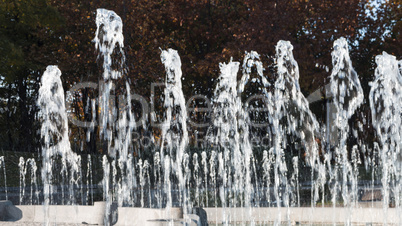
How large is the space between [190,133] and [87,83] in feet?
20.5

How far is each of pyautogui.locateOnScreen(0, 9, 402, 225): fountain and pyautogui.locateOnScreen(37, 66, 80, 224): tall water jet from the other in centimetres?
8

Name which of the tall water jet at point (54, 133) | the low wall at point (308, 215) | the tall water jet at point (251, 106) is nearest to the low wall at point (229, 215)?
the low wall at point (308, 215)

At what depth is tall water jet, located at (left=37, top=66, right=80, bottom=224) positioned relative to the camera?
17703mm

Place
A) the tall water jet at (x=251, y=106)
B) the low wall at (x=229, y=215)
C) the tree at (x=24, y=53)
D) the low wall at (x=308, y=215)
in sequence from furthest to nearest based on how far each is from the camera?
1. the tall water jet at (x=251, y=106)
2. the tree at (x=24, y=53)
3. the low wall at (x=308, y=215)
4. the low wall at (x=229, y=215)

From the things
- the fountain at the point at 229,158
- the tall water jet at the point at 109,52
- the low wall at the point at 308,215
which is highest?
the tall water jet at the point at 109,52

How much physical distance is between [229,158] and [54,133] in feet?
36.9

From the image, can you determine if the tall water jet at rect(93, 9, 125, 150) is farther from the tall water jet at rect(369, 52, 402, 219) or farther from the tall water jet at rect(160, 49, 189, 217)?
the tall water jet at rect(369, 52, 402, 219)

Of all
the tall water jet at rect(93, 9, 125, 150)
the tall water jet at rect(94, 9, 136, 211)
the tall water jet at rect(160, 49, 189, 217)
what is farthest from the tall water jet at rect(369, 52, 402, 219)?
the tall water jet at rect(93, 9, 125, 150)

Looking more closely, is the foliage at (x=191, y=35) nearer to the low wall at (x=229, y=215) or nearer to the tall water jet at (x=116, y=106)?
the tall water jet at (x=116, y=106)

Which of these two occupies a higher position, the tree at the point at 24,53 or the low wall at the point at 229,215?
the tree at the point at 24,53

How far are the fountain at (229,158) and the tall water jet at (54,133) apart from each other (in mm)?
79

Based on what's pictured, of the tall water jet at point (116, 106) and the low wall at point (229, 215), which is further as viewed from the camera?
the tall water jet at point (116, 106)

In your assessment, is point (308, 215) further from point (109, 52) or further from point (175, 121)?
point (175, 121)

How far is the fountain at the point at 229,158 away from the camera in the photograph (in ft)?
36.8
